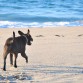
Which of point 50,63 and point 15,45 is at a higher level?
point 15,45

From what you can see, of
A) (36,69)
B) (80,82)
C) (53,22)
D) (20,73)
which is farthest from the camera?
(53,22)

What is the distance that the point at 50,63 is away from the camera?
10211 millimetres

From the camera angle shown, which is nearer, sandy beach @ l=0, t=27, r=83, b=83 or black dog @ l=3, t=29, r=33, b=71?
sandy beach @ l=0, t=27, r=83, b=83

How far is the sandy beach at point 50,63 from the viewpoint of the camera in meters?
8.38

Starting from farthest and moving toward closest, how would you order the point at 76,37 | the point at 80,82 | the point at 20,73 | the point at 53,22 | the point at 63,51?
the point at 53,22, the point at 76,37, the point at 63,51, the point at 20,73, the point at 80,82

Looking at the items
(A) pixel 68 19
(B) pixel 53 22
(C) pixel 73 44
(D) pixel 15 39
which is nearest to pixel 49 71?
(D) pixel 15 39

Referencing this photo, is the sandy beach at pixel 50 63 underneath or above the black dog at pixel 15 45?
underneath

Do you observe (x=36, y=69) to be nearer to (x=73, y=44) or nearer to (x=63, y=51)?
(x=63, y=51)

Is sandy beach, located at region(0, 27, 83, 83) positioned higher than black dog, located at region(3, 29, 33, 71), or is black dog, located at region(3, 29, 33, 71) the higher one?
black dog, located at region(3, 29, 33, 71)

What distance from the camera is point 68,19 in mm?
24547

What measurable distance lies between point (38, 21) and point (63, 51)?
38.1ft

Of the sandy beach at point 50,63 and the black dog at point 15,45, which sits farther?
the black dog at point 15,45

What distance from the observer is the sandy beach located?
8.38 m

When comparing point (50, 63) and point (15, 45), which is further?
point (50, 63)
